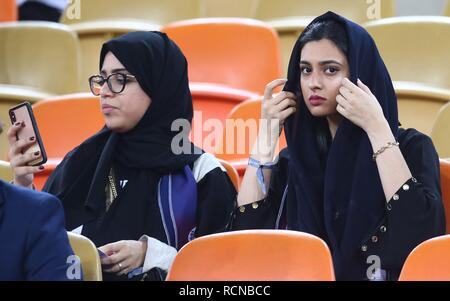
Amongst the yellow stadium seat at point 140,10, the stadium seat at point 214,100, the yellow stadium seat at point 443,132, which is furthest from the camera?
the yellow stadium seat at point 140,10

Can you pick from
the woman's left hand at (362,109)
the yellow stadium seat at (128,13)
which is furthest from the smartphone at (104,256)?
the yellow stadium seat at (128,13)

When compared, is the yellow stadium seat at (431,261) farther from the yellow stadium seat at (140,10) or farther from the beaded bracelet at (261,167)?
the yellow stadium seat at (140,10)

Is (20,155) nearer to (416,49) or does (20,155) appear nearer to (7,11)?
(416,49)

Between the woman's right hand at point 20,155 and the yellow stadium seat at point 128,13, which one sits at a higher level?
the woman's right hand at point 20,155

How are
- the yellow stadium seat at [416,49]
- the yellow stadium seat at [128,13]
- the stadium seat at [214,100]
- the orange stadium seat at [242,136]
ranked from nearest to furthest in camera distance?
the orange stadium seat at [242,136] < the stadium seat at [214,100] < the yellow stadium seat at [416,49] < the yellow stadium seat at [128,13]

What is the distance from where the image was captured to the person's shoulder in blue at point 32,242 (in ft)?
7.30

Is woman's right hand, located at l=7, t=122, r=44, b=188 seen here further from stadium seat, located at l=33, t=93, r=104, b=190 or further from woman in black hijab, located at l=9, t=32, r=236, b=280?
stadium seat, located at l=33, t=93, r=104, b=190

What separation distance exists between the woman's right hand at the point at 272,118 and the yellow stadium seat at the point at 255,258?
428 millimetres

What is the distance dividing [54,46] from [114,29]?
0.81ft

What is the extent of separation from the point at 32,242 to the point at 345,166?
0.78 meters

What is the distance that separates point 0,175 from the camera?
10.0 ft

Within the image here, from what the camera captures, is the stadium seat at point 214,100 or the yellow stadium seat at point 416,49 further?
the yellow stadium seat at point 416,49

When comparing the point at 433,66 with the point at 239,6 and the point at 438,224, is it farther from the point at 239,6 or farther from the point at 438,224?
the point at 438,224
